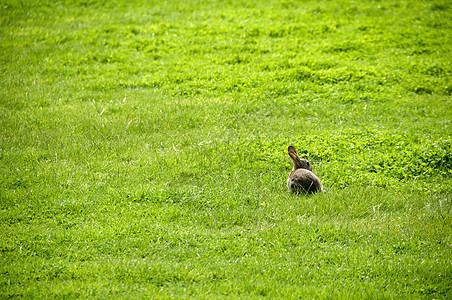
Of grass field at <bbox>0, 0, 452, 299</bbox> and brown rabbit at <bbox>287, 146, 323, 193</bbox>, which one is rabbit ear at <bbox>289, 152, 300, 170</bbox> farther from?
grass field at <bbox>0, 0, 452, 299</bbox>

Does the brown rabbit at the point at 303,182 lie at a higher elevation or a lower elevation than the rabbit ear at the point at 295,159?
lower

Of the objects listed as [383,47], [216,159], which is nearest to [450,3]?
[383,47]

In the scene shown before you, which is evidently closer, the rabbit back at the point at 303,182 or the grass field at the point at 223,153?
the grass field at the point at 223,153

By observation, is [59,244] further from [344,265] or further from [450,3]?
[450,3]

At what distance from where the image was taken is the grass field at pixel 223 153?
18.0 feet

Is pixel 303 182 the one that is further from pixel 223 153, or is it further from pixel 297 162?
pixel 223 153

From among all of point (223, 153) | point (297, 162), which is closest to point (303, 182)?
point (297, 162)

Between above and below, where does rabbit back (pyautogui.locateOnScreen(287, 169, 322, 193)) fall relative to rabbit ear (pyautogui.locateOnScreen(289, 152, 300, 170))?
below

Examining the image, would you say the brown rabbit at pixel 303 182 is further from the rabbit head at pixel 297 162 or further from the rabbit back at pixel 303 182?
the rabbit head at pixel 297 162

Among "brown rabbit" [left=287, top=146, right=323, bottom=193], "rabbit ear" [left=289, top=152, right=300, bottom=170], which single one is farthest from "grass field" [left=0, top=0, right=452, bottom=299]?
"rabbit ear" [left=289, top=152, right=300, bottom=170]

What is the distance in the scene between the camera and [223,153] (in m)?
8.80

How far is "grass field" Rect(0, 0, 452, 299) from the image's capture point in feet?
18.0

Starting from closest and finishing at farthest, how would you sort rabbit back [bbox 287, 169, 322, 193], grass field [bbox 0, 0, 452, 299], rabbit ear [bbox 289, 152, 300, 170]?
grass field [bbox 0, 0, 452, 299] → rabbit back [bbox 287, 169, 322, 193] → rabbit ear [bbox 289, 152, 300, 170]

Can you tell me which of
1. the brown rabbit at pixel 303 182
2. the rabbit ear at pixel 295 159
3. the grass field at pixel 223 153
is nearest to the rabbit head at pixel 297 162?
the rabbit ear at pixel 295 159
